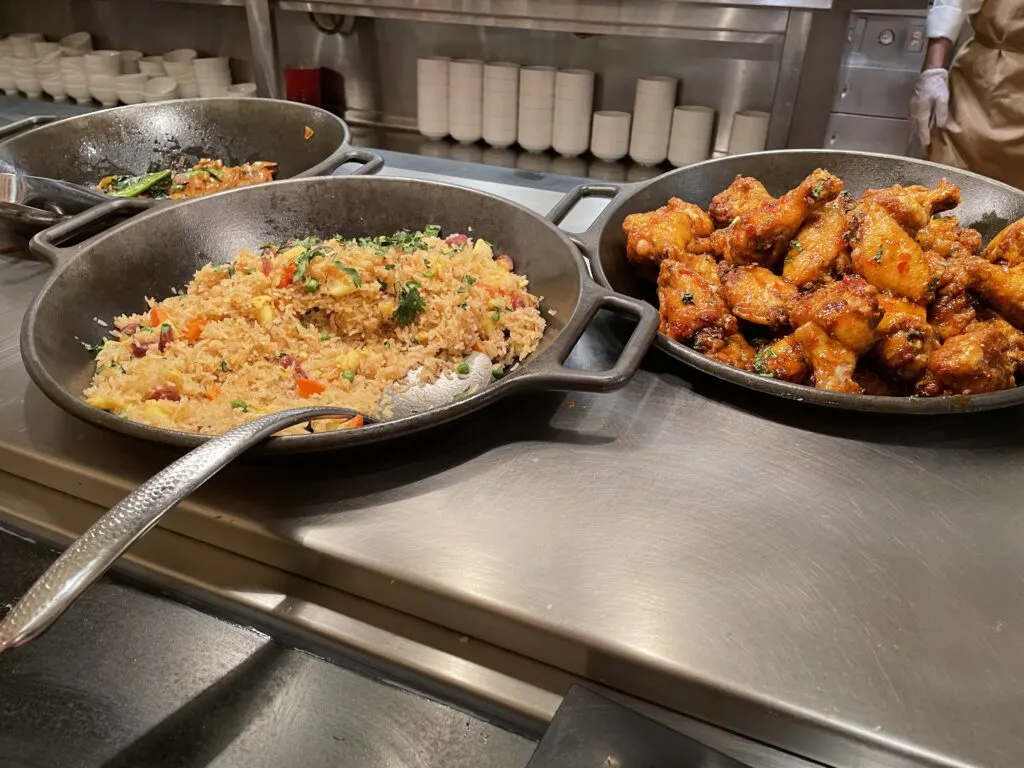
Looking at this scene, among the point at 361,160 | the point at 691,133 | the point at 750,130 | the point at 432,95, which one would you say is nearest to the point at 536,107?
the point at 432,95

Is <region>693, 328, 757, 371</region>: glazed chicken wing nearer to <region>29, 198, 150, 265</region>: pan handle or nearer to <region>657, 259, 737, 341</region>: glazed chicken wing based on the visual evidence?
<region>657, 259, 737, 341</region>: glazed chicken wing

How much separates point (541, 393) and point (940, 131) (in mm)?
2585

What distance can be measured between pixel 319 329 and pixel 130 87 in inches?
113

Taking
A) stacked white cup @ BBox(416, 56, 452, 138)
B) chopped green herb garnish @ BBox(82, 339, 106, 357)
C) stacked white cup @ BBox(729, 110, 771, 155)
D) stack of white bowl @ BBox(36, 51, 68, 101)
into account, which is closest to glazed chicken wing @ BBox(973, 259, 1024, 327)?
chopped green herb garnish @ BBox(82, 339, 106, 357)

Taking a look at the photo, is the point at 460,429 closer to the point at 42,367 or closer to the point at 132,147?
the point at 42,367

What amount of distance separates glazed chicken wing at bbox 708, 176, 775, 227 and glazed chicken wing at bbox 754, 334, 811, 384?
406mm

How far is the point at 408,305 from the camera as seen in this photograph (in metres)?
1.32

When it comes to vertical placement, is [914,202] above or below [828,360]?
above

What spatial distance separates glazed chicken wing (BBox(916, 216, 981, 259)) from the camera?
56.4 inches

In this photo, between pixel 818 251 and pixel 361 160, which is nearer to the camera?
pixel 818 251

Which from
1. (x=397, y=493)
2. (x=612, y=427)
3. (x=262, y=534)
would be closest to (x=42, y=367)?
(x=262, y=534)

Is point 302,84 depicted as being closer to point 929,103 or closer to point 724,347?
point 929,103

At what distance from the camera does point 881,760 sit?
76 cm

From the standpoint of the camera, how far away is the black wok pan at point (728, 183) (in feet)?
4.60
